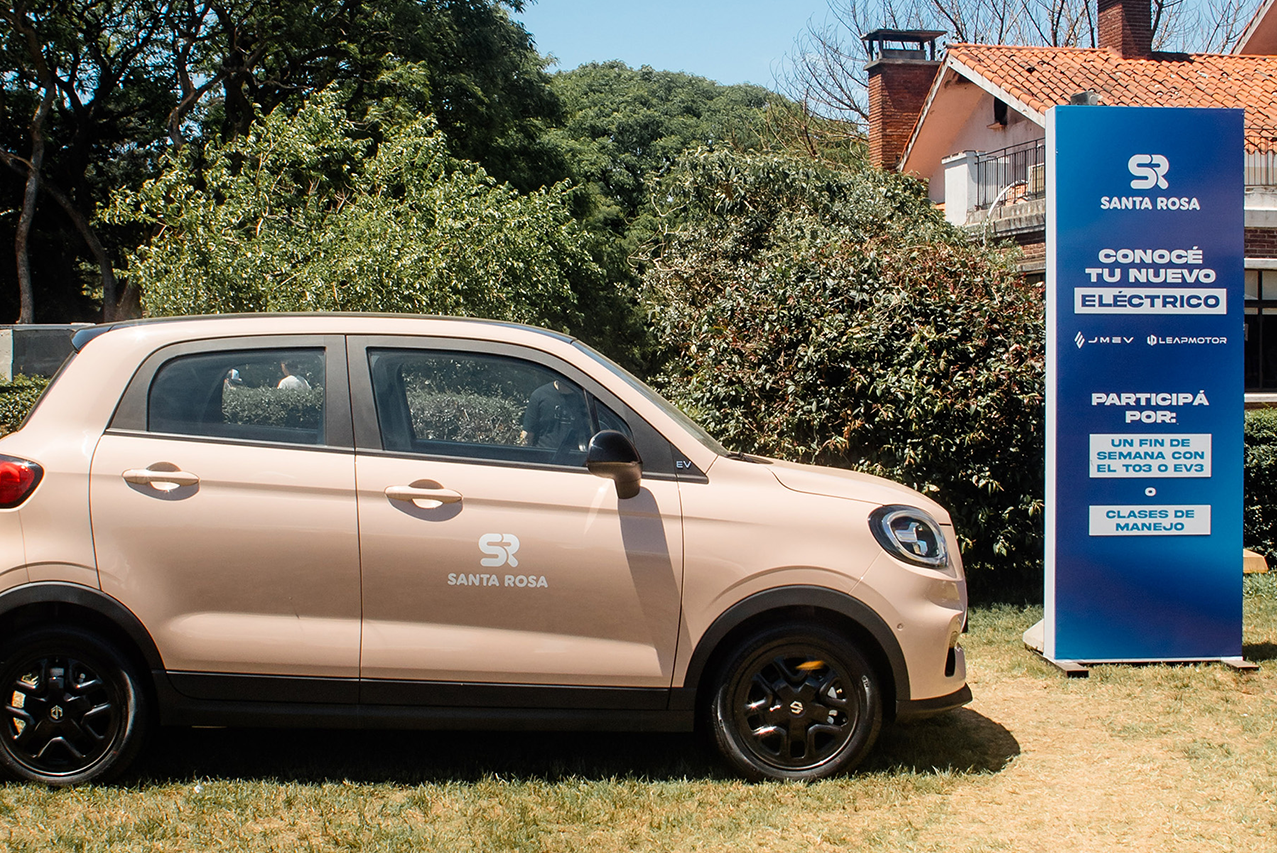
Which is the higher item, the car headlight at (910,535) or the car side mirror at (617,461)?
the car side mirror at (617,461)

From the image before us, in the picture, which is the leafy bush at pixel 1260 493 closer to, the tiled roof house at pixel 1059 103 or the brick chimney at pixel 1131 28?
the tiled roof house at pixel 1059 103

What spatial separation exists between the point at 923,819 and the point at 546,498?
1830 mm

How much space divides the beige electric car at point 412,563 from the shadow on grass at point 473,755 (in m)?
0.38

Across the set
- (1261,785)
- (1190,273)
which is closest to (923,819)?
(1261,785)

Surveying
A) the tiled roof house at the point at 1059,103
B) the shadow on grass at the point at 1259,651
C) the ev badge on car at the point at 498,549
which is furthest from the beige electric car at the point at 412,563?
the tiled roof house at the point at 1059,103

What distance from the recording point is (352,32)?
25250 millimetres

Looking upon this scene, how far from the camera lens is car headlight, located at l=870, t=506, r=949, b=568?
175 inches

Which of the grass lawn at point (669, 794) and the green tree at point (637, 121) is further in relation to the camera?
the green tree at point (637, 121)

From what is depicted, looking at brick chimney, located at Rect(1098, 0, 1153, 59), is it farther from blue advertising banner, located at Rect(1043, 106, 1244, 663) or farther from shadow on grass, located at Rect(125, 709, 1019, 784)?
shadow on grass, located at Rect(125, 709, 1019, 784)

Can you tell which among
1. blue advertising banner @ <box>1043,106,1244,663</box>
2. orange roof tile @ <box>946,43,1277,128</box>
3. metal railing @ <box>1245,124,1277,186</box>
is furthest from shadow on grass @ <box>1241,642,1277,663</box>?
orange roof tile @ <box>946,43,1277,128</box>

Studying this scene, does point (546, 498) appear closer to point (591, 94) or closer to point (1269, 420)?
point (1269, 420)

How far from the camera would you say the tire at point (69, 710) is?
4227 millimetres

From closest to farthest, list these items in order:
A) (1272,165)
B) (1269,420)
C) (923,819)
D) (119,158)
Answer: (923,819)
(1269,420)
(1272,165)
(119,158)

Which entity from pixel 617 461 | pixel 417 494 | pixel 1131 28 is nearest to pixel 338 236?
pixel 417 494
